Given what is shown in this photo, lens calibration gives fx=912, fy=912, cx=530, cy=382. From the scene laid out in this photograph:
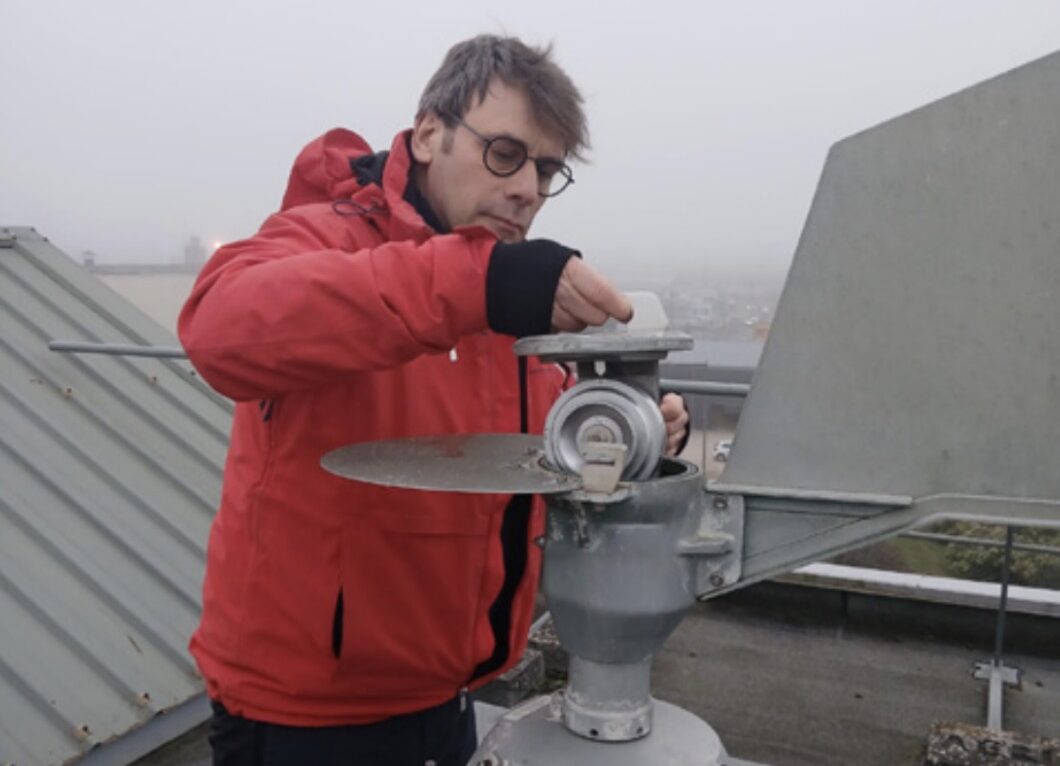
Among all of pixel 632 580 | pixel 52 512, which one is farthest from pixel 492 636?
pixel 52 512

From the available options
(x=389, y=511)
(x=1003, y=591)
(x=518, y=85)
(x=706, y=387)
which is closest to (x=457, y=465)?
(x=389, y=511)

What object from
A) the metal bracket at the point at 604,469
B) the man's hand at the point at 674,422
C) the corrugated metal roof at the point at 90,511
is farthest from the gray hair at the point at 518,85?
the corrugated metal roof at the point at 90,511

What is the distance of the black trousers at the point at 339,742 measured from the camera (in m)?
1.56

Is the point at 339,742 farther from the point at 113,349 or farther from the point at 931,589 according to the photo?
the point at 931,589

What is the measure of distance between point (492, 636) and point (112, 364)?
3243mm

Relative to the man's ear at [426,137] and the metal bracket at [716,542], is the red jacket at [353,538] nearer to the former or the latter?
the man's ear at [426,137]

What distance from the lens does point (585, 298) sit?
106 centimetres

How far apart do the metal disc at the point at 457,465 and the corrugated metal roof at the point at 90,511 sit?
203 cm

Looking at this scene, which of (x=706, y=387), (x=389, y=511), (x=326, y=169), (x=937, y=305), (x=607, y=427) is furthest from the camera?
(x=706, y=387)

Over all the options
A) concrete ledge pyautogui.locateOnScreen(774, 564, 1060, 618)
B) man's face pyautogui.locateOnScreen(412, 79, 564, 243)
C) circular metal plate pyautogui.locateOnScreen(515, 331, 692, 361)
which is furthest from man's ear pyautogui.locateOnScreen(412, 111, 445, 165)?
concrete ledge pyautogui.locateOnScreen(774, 564, 1060, 618)

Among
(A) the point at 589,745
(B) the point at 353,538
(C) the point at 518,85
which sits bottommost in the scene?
(A) the point at 589,745

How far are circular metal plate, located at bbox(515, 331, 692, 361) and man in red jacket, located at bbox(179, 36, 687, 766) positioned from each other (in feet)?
1.46

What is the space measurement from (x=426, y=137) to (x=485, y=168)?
158mm

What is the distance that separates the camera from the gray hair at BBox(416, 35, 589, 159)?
1.50 meters
